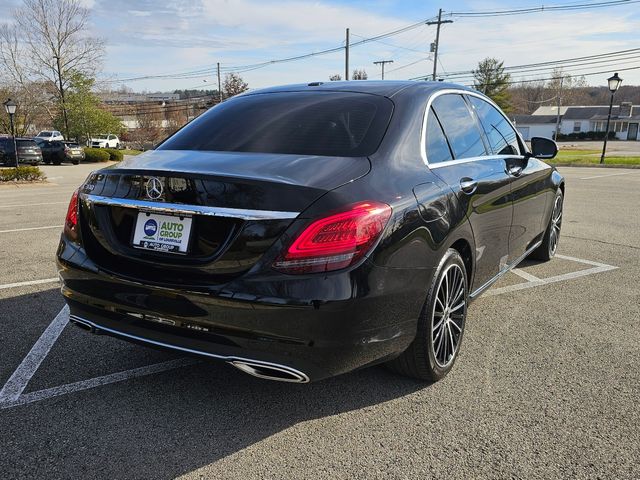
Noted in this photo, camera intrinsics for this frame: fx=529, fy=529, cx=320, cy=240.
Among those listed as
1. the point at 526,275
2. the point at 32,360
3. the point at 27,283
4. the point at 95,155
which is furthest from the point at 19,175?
the point at 526,275

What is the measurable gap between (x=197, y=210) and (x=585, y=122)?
94.1 metres

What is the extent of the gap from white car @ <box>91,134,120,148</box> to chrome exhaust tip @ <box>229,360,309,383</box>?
48.1m

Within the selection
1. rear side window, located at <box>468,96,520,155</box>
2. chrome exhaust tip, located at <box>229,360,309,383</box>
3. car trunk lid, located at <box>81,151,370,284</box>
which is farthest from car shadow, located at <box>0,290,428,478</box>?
rear side window, located at <box>468,96,520,155</box>

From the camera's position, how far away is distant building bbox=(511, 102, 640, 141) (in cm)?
8144

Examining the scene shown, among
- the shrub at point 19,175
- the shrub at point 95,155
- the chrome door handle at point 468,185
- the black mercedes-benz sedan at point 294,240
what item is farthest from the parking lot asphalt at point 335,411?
the shrub at point 95,155

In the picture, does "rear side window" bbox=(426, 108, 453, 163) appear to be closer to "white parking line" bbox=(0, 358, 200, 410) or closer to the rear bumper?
the rear bumper

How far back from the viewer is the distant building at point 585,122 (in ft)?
267

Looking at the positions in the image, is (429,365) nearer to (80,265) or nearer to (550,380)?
(550,380)

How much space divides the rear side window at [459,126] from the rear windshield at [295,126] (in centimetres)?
49

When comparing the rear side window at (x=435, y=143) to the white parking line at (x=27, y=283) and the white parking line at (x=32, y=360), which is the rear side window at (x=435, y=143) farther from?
the white parking line at (x=27, y=283)

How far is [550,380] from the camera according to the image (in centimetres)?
301

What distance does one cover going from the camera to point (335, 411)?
2689mm

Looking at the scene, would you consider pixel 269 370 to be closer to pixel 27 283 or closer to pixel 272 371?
pixel 272 371

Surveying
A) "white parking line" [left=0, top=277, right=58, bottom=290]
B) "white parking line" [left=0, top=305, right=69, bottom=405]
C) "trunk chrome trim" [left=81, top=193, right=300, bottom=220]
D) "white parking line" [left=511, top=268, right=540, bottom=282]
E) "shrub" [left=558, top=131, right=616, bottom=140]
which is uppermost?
"trunk chrome trim" [left=81, top=193, right=300, bottom=220]
